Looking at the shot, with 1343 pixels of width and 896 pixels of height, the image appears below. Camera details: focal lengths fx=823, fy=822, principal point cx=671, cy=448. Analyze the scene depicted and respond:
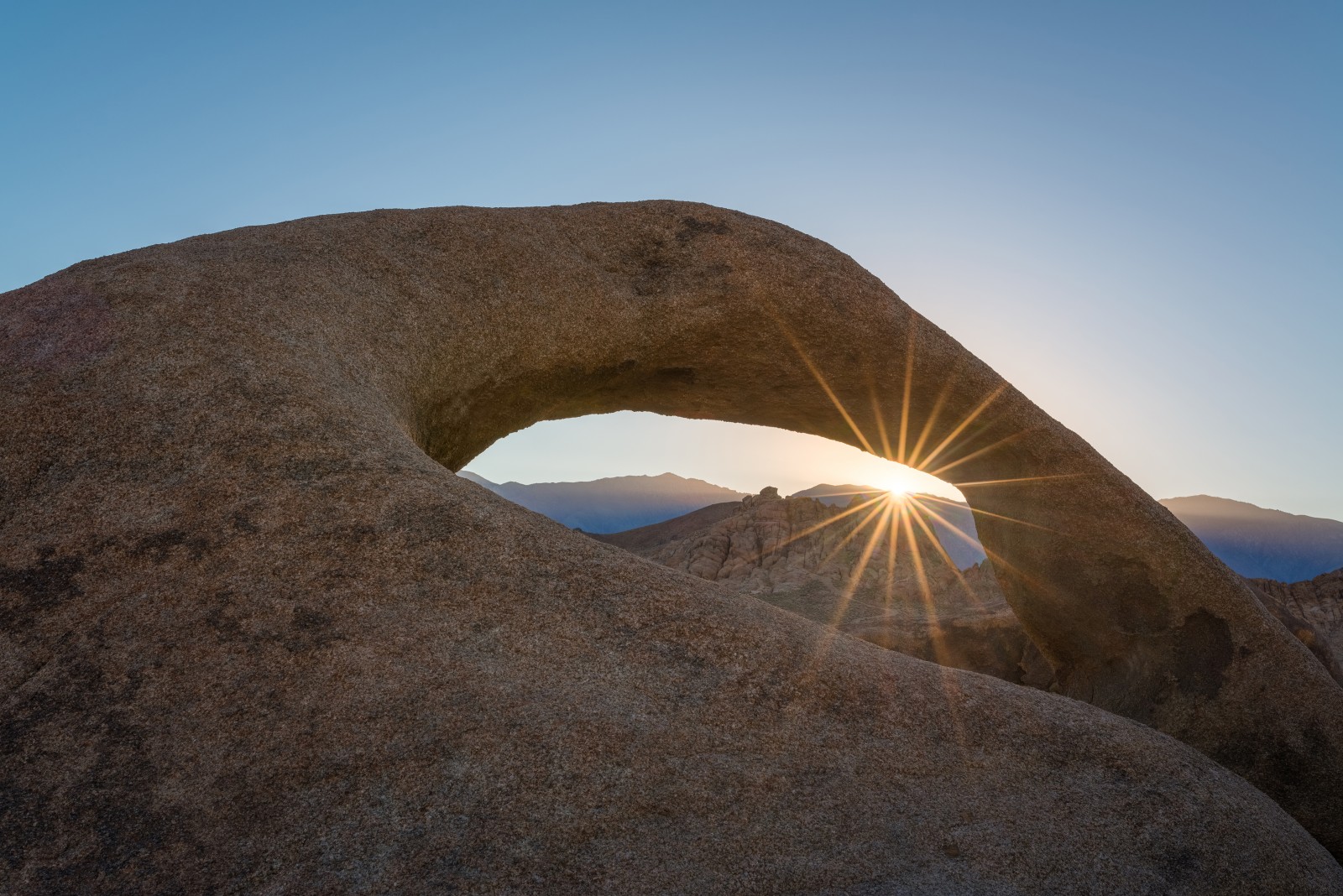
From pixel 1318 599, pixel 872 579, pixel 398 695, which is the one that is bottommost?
pixel 872 579

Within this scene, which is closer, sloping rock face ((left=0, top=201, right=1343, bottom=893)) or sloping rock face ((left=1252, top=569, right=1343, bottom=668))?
sloping rock face ((left=0, top=201, right=1343, bottom=893))

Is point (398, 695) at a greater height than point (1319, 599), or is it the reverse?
point (1319, 599)

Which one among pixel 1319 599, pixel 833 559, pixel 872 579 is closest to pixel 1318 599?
pixel 1319 599

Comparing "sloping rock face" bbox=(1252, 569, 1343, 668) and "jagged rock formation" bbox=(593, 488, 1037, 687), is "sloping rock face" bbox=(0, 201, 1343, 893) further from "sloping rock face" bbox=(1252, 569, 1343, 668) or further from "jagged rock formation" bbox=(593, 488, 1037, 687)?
"jagged rock formation" bbox=(593, 488, 1037, 687)

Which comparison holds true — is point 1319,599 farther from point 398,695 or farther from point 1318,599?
point 398,695

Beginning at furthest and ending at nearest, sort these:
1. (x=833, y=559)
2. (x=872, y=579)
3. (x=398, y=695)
A: (x=833, y=559) < (x=872, y=579) < (x=398, y=695)

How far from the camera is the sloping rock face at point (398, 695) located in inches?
113

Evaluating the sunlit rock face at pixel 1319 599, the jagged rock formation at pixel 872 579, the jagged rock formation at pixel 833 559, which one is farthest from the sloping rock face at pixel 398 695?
the jagged rock formation at pixel 833 559

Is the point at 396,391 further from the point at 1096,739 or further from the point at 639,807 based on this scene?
the point at 1096,739

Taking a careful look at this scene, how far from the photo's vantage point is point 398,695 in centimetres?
335

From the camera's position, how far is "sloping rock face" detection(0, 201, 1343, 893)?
2.88 m

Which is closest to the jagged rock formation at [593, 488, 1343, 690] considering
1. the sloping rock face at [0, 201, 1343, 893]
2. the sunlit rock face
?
the sunlit rock face

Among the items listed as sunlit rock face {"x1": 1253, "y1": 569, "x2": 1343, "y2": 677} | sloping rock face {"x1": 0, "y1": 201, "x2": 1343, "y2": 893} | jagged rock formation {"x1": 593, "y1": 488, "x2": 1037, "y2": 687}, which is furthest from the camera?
jagged rock formation {"x1": 593, "y1": 488, "x2": 1037, "y2": 687}

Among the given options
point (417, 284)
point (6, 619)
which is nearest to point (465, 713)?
point (6, 619)
